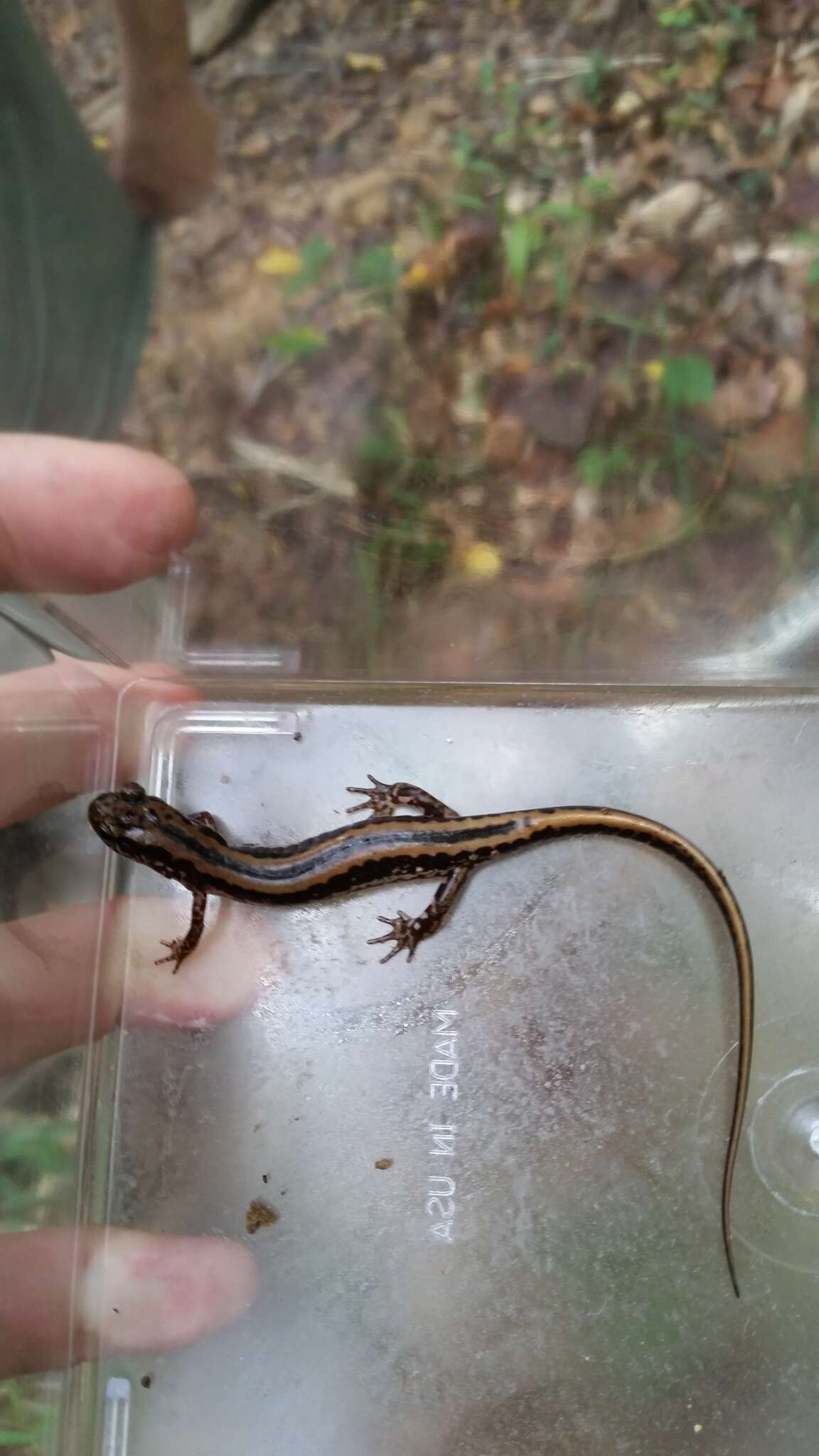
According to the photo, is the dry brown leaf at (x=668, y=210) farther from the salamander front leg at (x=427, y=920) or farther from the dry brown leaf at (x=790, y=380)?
the salamander front leg at (x=427, y=920)

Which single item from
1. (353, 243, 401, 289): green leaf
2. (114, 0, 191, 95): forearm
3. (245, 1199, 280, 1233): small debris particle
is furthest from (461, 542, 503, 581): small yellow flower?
(245, 1199, 280, 1233): small debris particle

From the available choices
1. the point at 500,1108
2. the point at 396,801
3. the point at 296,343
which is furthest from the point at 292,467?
the point at 500,1108

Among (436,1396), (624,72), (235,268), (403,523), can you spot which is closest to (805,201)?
(624,72)

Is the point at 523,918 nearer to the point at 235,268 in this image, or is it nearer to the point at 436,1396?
the point at 436,1396

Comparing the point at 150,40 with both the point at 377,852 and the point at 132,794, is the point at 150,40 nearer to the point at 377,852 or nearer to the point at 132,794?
the point at 132,794

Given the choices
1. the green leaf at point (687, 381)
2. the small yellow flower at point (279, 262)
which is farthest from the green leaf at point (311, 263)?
the green leaf at point (687, 381)
